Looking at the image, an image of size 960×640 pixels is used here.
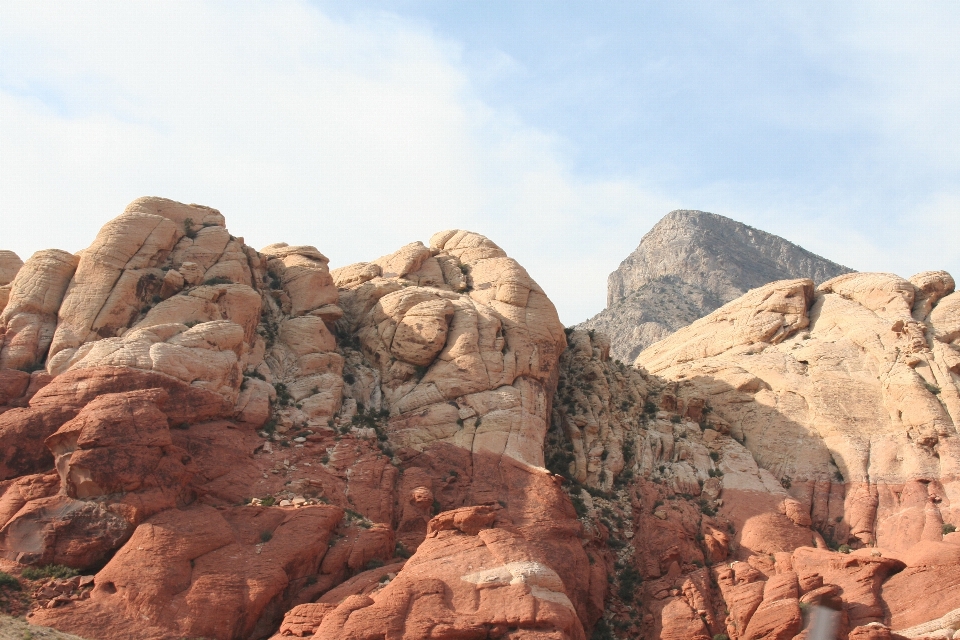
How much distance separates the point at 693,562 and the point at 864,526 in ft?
30.1

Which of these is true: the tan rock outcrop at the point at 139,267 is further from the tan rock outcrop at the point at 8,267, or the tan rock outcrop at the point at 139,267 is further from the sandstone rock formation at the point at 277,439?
the tan rock outcrop at the point at 8,267

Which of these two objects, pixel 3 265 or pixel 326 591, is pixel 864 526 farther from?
pixel 3 265

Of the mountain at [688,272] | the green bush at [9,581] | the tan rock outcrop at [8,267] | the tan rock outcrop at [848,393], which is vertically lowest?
the green bush at [9,581]

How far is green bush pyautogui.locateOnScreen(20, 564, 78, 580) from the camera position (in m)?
35.2

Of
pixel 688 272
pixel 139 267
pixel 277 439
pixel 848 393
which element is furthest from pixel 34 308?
pixel 688 272

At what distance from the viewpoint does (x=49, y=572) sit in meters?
35.5

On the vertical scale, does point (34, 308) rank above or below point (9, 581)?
above

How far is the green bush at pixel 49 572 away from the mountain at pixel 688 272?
8880 centimetres

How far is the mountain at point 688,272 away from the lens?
127 metres

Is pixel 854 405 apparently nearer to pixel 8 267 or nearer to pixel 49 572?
pixel 49 572

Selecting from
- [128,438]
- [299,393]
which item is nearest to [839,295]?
[299,393]

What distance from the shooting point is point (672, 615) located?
41438 mm

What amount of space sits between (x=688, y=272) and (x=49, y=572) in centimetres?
11479

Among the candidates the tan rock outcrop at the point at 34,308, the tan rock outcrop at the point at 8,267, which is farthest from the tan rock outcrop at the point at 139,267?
the tan rock outcrop at the point at 8,267
